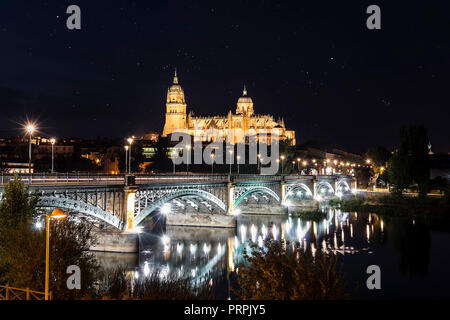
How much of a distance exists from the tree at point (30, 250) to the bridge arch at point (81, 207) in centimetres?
279

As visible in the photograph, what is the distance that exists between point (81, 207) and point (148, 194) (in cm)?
828

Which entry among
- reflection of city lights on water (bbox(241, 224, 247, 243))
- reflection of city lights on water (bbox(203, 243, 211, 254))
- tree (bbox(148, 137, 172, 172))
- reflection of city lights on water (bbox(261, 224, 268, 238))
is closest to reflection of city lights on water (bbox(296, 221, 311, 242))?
reflection of city lights on water (bbox(261, 224, 268, 238))

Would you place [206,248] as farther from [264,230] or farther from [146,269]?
[264,230]

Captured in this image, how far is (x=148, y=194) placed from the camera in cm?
3612

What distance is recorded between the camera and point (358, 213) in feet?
233

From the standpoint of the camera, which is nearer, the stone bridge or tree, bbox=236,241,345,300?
tree, bbox=236,241,345,300

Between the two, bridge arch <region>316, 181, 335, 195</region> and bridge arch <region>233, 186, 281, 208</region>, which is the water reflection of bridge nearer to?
bridge arch <region>233, 186, 281, 208</region>

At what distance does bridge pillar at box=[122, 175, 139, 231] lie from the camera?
107 ft

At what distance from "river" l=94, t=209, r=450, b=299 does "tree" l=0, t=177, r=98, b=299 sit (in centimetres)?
915

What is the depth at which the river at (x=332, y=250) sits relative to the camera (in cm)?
3108

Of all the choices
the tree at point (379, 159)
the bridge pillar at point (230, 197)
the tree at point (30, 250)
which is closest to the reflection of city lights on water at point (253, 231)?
the bridge pillar at point (230, 197)

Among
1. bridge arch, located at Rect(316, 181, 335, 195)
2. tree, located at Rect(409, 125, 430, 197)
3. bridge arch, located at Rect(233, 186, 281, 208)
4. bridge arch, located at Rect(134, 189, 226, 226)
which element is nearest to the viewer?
bridge arch, located at Rect(134, 189, 226, 226)

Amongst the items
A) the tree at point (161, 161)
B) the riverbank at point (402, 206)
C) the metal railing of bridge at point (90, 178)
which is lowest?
the riverbank at point (402, 206)

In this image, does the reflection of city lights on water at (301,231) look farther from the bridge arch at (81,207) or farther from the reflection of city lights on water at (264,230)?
the bridge arch at (81,207)
